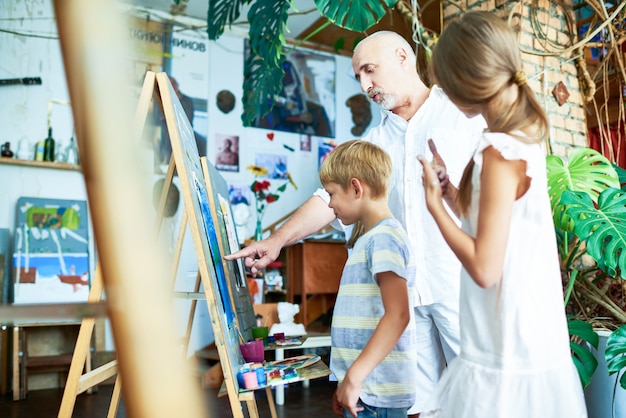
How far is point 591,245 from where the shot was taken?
6.94 ft

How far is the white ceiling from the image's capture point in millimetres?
4803

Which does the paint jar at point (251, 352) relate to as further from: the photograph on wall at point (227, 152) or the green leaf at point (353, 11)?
the photograph on wall at point (227, 152)

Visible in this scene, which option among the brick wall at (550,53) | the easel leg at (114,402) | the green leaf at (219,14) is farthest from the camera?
the green leaf at (219,14)

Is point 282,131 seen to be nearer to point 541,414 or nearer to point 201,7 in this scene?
point 201,7

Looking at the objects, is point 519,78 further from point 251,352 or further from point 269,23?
point 269,23

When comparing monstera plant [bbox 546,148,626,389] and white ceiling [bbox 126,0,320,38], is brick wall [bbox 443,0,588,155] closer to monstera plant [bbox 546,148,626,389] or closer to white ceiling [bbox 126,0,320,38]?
monstera plant [bbox 546,148,626,389]

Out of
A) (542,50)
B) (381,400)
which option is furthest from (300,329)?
(381,400)

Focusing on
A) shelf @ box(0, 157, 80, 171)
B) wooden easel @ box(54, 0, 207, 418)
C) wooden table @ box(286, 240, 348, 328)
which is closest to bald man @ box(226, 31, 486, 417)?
wooden easel @ box(54, 0, 207, 418)

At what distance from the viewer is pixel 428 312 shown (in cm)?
169

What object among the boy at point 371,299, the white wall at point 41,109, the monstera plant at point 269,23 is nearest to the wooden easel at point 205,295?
the boy at point 371,299

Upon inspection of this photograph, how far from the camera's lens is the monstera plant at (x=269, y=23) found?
245cm

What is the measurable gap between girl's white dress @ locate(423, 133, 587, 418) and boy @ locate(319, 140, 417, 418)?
0.19 metres

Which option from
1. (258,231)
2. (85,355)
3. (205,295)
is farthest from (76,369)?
(258,231)

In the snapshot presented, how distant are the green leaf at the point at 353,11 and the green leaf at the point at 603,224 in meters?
1.07
